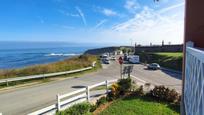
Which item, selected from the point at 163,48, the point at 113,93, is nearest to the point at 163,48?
the point at 163,48

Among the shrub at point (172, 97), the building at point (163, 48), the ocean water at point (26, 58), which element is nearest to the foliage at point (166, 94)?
the shrub at point (172, 97)

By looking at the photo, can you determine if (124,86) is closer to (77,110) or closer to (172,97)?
(172,97)

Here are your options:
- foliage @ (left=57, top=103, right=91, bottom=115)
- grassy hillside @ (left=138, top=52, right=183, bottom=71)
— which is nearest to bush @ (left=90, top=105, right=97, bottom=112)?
foliage @ (left=57, top=103, right=91, bottom=115)

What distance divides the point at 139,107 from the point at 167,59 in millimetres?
32320

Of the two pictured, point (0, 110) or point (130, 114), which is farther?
point (0, 110)

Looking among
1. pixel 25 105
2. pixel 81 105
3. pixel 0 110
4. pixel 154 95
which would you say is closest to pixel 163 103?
pixel 154 95

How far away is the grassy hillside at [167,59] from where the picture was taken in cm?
3622

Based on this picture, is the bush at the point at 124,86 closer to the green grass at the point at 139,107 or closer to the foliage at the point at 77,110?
the green grass at the point at 139,107

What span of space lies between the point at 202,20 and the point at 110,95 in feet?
25.0

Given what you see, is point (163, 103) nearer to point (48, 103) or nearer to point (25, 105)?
point (48, 103)

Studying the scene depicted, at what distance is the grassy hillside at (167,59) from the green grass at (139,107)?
2349 cm

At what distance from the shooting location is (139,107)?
38.6 ft

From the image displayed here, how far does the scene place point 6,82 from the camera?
18.5 meters

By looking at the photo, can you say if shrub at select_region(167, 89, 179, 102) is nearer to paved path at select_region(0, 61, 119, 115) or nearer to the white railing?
paved path at select_region(0, 61, 119, 115)
